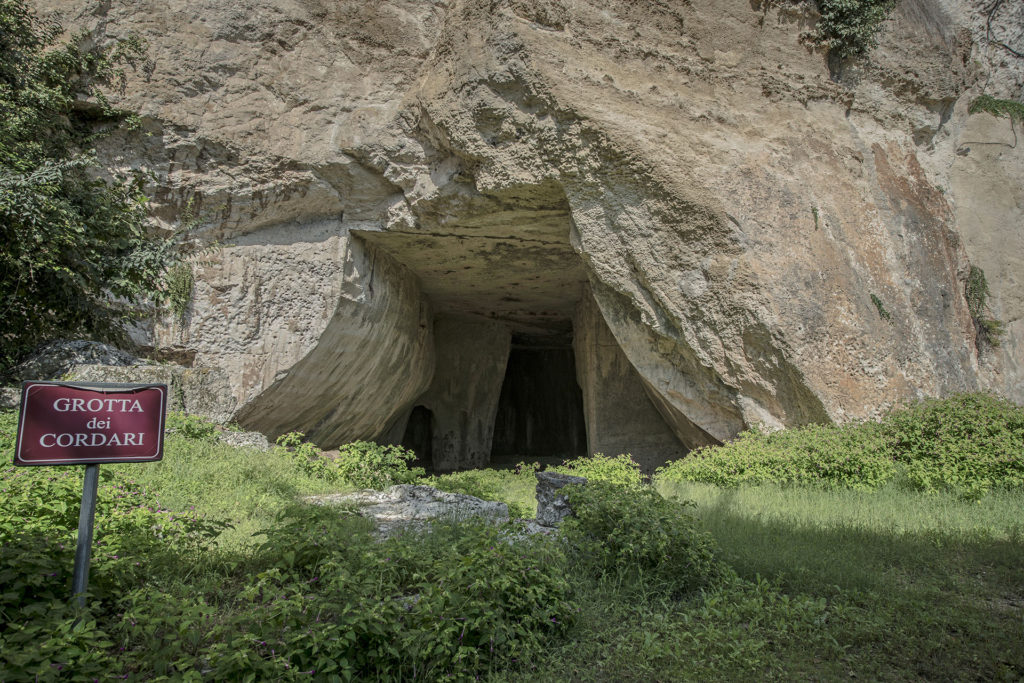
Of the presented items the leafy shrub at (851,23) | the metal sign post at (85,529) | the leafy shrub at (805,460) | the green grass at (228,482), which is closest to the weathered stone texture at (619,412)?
the leafy shrub at (805,460)

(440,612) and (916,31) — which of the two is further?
(916,31)

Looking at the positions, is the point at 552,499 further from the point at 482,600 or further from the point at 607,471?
the point at 607,471

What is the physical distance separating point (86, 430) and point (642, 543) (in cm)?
273

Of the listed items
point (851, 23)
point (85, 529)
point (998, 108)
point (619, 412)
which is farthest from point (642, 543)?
point (998, 108)

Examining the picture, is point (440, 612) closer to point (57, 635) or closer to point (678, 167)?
point (57, 635)

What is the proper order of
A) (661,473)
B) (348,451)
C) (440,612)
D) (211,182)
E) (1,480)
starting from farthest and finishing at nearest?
(211,182) < (661,473) < (348,451) < (1,480) < (440,612)

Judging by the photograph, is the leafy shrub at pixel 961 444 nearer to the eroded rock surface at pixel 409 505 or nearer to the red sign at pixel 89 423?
the eroded rock surface at pixel 409 505

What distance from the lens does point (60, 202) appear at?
20.5ft

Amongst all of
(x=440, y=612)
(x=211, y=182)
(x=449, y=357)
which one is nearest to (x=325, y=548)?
(x=440, y=612)

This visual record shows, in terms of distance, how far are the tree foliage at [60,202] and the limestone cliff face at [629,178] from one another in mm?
493

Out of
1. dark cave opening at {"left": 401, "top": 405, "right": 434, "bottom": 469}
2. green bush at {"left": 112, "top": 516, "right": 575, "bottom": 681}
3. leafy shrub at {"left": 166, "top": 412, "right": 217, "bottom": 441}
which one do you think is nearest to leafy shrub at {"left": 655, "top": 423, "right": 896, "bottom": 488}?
green bush at {"left": 112, "top": 516, "right": 575, "bottom": 681}

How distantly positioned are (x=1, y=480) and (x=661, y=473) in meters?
6.29

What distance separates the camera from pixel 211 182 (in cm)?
858

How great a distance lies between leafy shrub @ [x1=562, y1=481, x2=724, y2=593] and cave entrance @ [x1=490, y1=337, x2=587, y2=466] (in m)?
14.9
